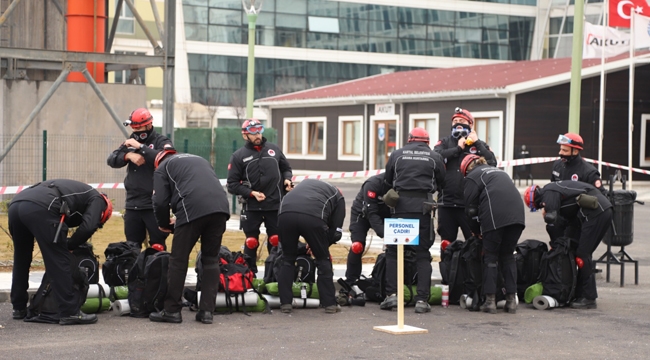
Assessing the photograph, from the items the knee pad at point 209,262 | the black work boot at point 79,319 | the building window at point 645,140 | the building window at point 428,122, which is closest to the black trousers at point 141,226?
the knee pad at point 209,262

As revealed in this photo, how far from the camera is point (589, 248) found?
37.7 ft

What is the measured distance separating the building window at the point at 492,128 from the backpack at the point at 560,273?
83.4 feet

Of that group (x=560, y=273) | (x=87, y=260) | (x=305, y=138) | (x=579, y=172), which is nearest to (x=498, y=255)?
(x=560, y=273)

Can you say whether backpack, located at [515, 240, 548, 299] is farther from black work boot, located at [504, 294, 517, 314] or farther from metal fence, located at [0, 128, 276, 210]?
metal fence, located at [0, 128, 276, 210]

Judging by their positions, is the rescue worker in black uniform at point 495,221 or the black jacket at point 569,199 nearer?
the rescue worker in black uniform at point 495,221

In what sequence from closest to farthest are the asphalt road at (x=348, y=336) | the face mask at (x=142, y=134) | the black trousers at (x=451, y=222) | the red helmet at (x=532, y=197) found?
the asphalt road at (x=348, y=336), the face mask at (x=142, y=134), the red helmet at (x=532, y=197), the black trousers at (x=451, y=222)

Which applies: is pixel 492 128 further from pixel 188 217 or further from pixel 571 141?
pixel 188 217

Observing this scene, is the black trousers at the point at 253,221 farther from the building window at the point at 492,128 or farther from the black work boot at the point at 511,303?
the building window at the point at 492,128

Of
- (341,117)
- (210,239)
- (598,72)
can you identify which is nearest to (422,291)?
(210,239)

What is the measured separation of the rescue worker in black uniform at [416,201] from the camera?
10922 mm

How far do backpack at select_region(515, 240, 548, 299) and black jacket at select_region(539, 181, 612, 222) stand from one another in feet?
1.61

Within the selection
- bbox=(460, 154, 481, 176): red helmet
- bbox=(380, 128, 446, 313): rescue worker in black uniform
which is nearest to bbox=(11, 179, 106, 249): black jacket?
bbox=(380, 128, 446, 313): rescue worker in black uniform

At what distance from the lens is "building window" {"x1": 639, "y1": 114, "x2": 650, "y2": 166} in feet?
122

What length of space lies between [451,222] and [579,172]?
1637 mm
